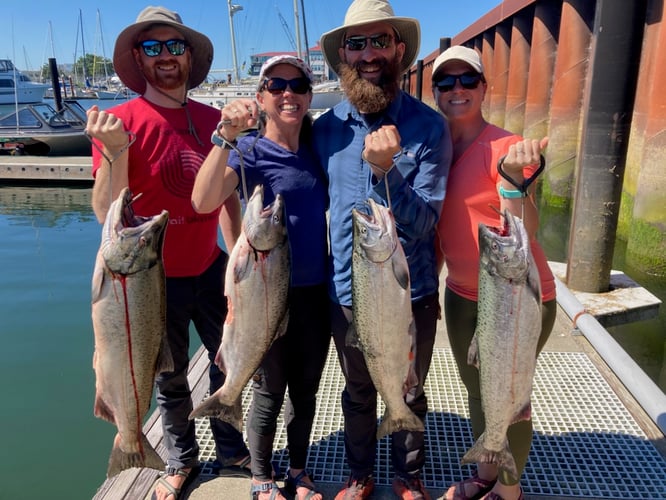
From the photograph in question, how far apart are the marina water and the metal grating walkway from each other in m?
2.19

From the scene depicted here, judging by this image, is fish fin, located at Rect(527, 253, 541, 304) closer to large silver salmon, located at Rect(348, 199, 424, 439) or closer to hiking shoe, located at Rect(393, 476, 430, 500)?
large silver salmon, located at Rect(348, 199, 424, 439)

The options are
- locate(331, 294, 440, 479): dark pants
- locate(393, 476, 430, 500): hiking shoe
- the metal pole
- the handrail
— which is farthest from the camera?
the metal pole

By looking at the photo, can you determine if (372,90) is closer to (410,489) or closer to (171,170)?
(171,170)

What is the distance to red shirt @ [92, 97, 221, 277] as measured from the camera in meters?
2.80

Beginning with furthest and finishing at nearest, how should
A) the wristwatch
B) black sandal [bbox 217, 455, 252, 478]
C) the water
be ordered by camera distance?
the water, black sandal [bbox 217, 455, 252, 478], the wristwatch

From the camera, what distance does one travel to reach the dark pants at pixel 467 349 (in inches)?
105

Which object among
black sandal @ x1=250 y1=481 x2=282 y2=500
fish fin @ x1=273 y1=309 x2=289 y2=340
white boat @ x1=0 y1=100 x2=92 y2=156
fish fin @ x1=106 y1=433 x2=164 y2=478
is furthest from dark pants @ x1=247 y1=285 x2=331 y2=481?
white boat @ x1=0 y1=100 x2=92 y2=156

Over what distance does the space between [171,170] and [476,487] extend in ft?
8.55

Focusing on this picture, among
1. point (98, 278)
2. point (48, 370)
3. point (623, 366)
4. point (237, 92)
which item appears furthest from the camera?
point (237, 92)

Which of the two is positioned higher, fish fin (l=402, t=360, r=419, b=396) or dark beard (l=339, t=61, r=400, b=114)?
dark beard (l=339, t=61, r=400, b=114)

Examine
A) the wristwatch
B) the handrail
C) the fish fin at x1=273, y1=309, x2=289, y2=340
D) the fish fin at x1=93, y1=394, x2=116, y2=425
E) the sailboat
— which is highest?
the sailboat

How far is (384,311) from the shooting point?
8.16ft

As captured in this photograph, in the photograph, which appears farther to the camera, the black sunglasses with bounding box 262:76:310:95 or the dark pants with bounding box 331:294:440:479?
the dark pants with bounding box 331:294:440:479

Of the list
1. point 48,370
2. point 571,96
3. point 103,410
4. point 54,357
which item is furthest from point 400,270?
point 571,96
